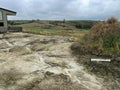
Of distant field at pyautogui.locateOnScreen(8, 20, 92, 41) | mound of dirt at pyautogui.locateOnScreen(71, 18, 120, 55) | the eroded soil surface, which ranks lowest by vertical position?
distant field at pyautogui.locateOnScreen(8, 20, 92, 41)

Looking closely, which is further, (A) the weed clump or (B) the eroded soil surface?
(A) the weed clump

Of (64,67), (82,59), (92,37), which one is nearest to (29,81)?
(64,67)

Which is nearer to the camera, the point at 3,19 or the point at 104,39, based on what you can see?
the point at 104,39

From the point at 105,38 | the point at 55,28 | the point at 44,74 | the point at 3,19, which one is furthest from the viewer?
the point at 55,28

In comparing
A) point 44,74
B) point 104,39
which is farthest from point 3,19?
point 44,74

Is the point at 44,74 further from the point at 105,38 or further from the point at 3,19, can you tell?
the point at 3,19

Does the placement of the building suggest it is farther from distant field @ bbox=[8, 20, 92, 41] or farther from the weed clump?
the weed clump

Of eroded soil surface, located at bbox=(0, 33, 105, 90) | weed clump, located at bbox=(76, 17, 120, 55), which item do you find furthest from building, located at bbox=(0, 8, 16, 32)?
eroded soil surface, located at bbox=(0, 33, 105, 90)

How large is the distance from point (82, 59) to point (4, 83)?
4040 millimetres

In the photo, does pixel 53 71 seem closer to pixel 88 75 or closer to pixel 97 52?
pixel 88 75

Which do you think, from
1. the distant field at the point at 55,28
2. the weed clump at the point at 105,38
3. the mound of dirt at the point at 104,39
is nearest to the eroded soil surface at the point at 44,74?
the mound of dirt at the point at 104,39

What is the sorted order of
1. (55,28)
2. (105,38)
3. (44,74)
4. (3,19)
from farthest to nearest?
1. (55,28)
2. (3,19)
3. (105,38)
4. (44,74)

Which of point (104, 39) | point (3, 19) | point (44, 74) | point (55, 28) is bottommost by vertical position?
point (55, 28)

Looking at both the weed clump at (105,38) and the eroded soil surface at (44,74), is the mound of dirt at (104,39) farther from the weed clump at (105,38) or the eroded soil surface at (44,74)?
the eroded soil surface at (44,74)
